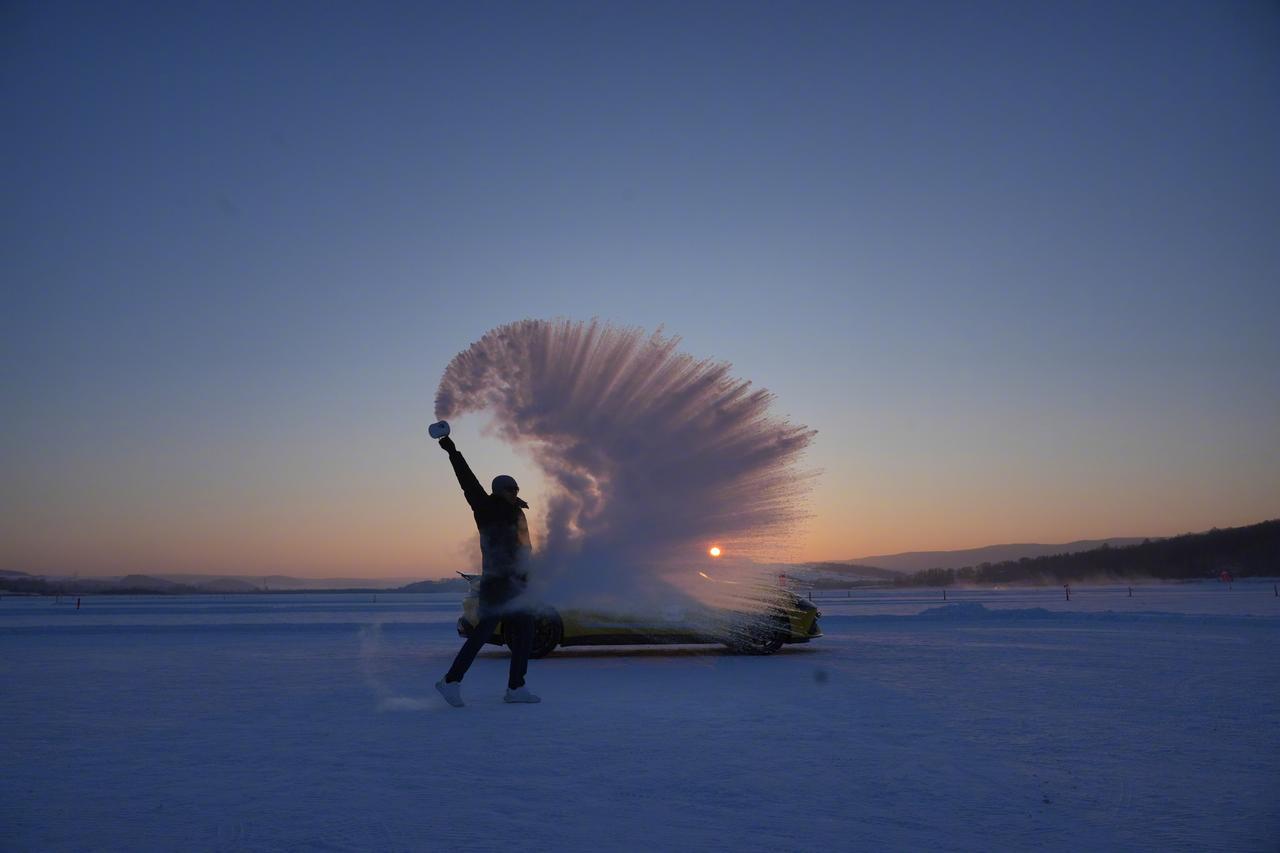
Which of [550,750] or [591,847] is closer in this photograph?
[591,847]

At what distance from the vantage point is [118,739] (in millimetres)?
7062

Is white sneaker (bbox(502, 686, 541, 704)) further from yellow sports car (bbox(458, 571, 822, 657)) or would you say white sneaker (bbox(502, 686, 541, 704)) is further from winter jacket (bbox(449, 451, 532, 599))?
yellow sports car (bbox(458, 571, 822, 657))

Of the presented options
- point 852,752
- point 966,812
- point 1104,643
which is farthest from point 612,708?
point 1104,643

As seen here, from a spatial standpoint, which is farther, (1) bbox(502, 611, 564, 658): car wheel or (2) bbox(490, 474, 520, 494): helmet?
(1) bbox(502, 611, 564, 658): car wheel

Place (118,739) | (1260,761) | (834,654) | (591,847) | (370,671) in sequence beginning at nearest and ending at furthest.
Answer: (591,847) < (1260,761) < (118,739) < (370,671) < (834,654)

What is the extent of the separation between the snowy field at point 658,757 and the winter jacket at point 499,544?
116 cm

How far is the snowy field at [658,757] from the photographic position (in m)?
4.43

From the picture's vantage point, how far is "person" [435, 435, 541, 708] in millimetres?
8648

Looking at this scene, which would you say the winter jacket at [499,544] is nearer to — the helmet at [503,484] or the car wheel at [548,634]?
the helmet at [503,484]

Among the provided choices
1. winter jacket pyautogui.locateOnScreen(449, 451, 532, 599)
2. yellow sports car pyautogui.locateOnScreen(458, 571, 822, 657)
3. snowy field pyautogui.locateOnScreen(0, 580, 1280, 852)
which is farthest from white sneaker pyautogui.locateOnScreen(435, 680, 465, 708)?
yellow sports car pyautogui.locateOnScreen(458, 571, 822, 657)

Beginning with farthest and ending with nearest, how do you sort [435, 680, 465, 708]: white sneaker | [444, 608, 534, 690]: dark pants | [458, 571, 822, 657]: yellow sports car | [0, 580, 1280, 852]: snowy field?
[458, 571, 822, 657]: yellow sports car → [444, 608, 534, 690]: dark pants → [435, 680, 465, 708]: white sneaker → [0, 580, 1280, 852]: snowy field

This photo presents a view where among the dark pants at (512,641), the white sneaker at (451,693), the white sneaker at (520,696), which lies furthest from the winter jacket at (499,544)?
the white sneaker at (520,696)

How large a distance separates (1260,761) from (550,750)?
4744 millimetres

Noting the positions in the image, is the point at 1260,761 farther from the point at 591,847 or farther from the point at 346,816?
the point at 346,816
